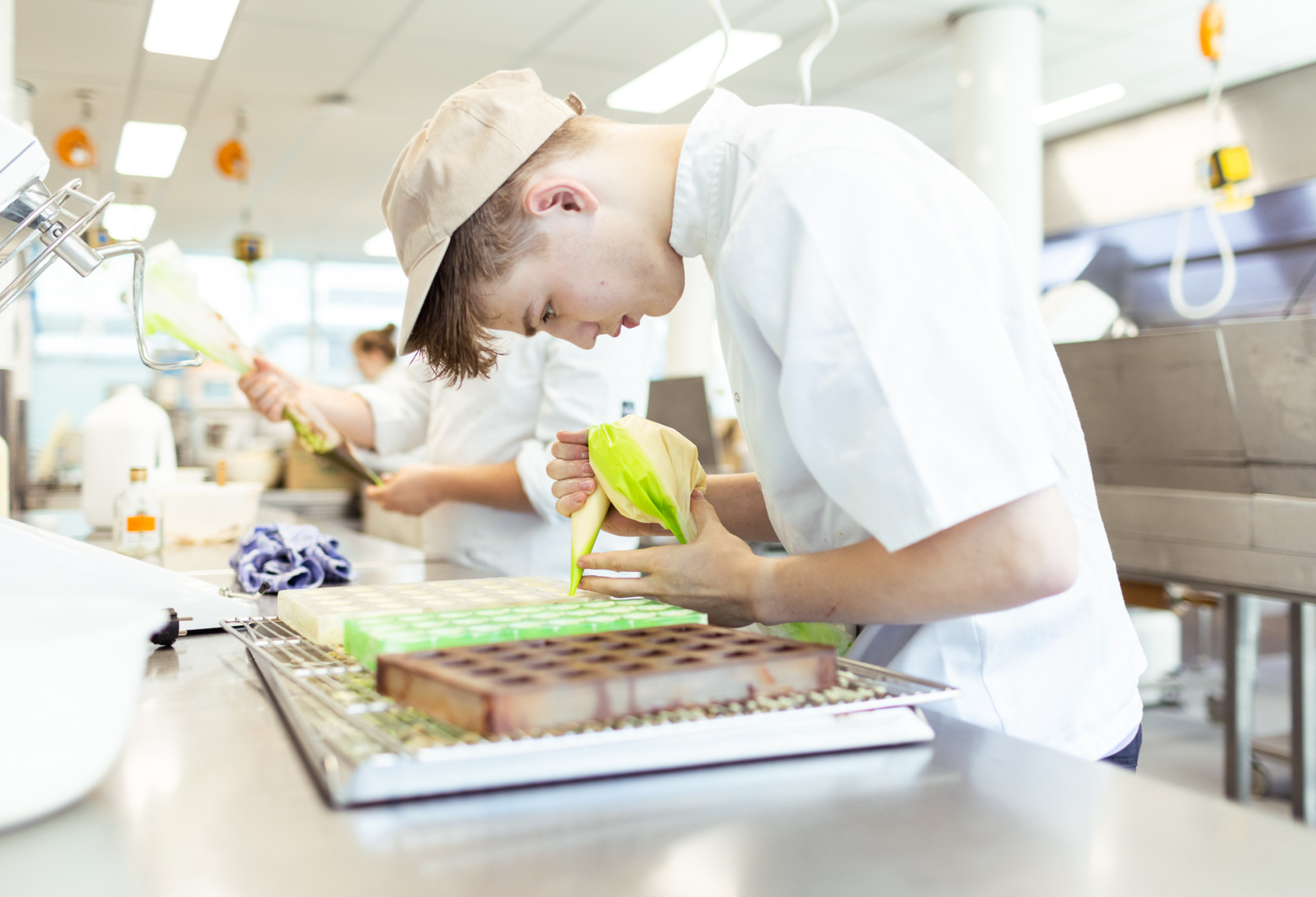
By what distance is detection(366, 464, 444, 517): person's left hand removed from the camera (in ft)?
6.15

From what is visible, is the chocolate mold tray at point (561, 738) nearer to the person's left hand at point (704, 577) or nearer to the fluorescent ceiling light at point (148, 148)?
the person's left hand at point (704, 577)

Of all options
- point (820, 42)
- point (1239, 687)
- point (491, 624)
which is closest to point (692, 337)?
point (1239, 687)

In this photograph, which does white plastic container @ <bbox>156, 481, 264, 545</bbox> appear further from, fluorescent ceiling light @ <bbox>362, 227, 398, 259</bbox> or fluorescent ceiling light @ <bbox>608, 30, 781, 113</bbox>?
fluorescent ceiling light @ <bbox>362, 227, 398, 259</bbox>

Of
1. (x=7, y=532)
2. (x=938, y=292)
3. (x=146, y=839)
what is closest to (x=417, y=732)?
(x=146, y=839)

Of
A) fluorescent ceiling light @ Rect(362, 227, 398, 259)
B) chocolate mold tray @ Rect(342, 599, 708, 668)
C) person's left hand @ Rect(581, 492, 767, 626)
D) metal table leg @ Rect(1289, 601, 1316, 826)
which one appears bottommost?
metal table leg @ Rect(1289, 601, 1316, 826)

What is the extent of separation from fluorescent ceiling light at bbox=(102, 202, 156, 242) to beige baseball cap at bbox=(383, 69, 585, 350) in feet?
24.9

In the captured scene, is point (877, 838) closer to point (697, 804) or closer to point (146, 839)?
point (697, 804)

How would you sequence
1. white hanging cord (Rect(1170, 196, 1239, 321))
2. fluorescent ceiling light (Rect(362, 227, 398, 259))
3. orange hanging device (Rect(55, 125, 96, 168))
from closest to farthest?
orange hanging device (Rect(55, 125, 96, 168)) < white hanging cord (Rect(1170, 196, 1239, 321)) < fluorescent ceiling light (Rect(362, 227, 398, 259))

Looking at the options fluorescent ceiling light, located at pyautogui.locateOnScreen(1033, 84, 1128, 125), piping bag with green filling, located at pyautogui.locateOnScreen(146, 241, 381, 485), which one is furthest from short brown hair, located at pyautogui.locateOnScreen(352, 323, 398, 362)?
fluorescent ceiling light, located at pyautogui.locateOnScreen(1033, 84, 1128, 125)

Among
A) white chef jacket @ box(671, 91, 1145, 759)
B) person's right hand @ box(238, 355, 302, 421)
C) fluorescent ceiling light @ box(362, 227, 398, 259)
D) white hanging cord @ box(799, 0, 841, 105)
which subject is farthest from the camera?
fluorescent ceiling light @ box(362, 227, 398, 259)

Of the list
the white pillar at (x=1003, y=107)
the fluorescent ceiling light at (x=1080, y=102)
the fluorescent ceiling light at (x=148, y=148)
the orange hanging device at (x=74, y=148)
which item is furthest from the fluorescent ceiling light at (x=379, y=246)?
the white pillar at (x=1003, y=107)

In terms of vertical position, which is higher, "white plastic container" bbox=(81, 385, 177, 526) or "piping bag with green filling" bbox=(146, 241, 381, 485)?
A: "piping bag with green filling" bbox=(146, 241, 381, 485)

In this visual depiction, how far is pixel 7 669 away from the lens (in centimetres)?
48

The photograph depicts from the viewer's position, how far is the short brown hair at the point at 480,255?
2.94 feet
